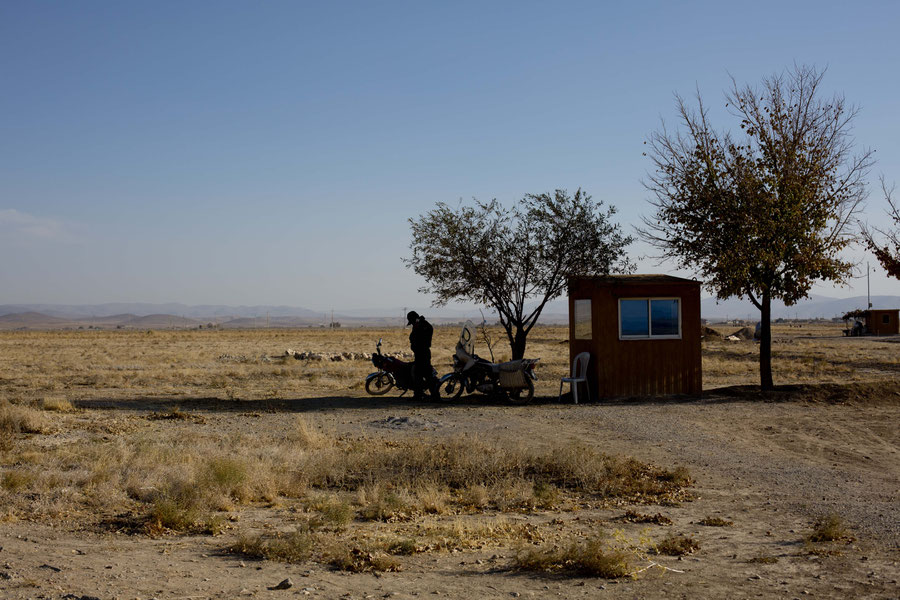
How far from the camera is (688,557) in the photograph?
22.7 feet

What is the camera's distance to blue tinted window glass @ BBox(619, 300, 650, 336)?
1994 cm

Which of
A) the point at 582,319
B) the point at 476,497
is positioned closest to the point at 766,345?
the point at 582,319

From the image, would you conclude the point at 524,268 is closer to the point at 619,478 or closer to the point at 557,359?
the point at 619,478

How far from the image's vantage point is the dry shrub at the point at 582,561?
6.36m

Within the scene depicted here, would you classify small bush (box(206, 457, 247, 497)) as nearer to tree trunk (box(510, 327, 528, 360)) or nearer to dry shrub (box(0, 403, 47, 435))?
dry shrub (box(0, 403, 47, 435))

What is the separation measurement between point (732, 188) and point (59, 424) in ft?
52.7

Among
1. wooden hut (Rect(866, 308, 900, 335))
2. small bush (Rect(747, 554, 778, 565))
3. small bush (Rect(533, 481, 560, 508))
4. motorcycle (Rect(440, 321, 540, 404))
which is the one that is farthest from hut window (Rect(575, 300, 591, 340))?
wooden hut (Rect(866, 308, 900, 335))

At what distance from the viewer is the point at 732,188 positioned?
20.2 m

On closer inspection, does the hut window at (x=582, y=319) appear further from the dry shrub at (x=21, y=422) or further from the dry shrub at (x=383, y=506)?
the dry shrub at (x=21, y=422)

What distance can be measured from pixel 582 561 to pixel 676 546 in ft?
3.63

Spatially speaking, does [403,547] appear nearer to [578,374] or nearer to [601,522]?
[601,522]

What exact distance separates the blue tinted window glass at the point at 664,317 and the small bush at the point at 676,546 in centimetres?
1316

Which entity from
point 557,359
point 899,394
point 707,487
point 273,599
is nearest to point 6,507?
point 273,599

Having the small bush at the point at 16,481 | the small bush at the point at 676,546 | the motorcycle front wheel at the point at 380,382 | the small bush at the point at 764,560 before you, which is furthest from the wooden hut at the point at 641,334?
the small bush at the point at 16,481
